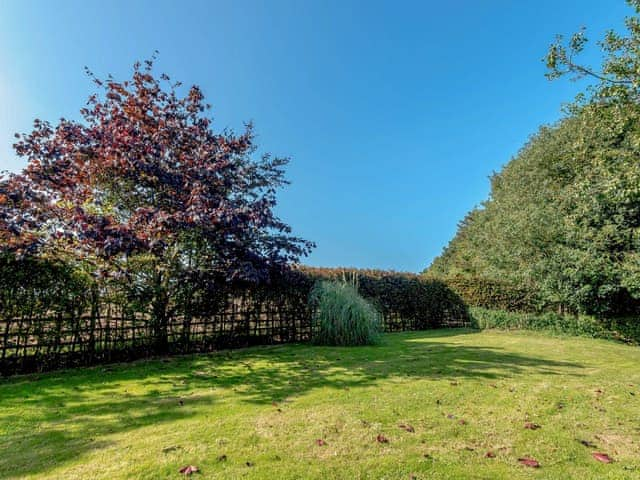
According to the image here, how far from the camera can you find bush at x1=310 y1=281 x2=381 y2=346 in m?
7.63

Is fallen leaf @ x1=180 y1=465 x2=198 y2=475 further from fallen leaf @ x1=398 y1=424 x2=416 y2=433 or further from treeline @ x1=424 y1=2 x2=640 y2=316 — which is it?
treeline @ x1=424 y1=2 x2=640 y2=316

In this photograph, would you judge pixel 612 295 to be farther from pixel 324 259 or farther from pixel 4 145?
pixel 4 145

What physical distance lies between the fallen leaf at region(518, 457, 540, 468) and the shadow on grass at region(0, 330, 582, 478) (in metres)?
2.07

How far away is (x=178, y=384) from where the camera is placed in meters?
4.43

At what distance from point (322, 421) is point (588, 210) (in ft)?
40.2

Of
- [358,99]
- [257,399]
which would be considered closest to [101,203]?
[257,399]

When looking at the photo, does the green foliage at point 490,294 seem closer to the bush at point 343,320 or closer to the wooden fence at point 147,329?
the wooden fence at point 147,329

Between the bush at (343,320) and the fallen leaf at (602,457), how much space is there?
5.25 metres

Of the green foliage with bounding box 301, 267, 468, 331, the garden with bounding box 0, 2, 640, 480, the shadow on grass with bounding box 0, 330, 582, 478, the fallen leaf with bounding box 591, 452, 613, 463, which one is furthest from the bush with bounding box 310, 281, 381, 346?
the fallen leaf with bounding box 591, 452, 613, 463

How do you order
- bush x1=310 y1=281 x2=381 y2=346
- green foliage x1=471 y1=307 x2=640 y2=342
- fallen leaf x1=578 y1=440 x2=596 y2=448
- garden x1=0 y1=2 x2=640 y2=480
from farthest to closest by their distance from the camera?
green foliage x1=471 y1=307 x2=640 y2=342 < bush x1=310 y1=281 x2=381 y2=346 < fallen leaf x1=578 y1=440 x2=596 y2=448 < garden x1=0 y1=2 x2=640 y2=480

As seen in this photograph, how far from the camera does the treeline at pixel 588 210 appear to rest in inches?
370

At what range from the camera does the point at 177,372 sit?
515cm

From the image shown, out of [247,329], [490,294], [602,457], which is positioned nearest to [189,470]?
[602,457]

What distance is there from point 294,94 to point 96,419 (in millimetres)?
12391
